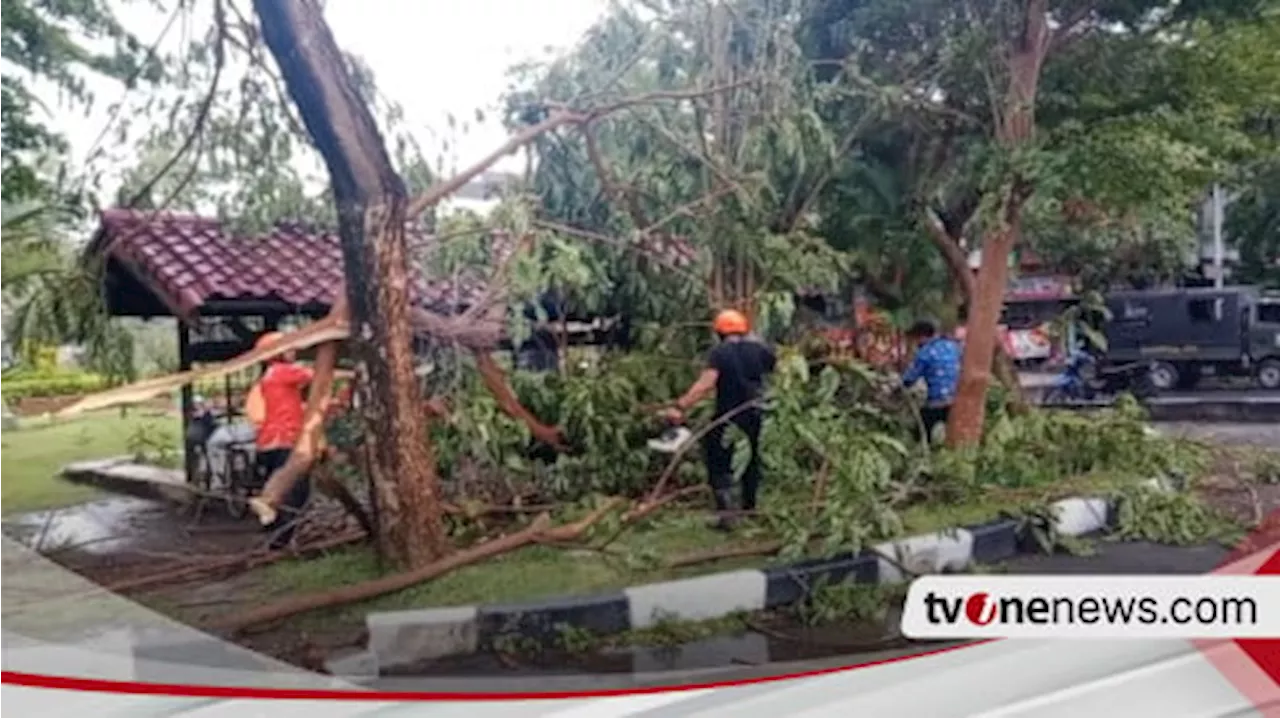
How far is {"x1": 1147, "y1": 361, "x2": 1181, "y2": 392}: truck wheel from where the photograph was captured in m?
Answer: 1.25

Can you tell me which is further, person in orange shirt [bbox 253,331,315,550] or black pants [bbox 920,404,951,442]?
black pants [bbox 920,404,951,442]

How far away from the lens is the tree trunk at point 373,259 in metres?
0.88

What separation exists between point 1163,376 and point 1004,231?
0.96 ft

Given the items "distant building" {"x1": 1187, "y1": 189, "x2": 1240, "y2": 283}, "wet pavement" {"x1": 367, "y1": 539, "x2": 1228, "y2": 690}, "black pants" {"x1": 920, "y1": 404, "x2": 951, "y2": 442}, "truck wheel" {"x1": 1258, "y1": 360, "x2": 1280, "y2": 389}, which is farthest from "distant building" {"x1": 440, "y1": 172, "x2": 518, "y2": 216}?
"truck wheel" {"x1": 1258, "y1": 360, "x2": 1280, "y2": 389}

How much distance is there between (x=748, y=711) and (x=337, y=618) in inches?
17.2

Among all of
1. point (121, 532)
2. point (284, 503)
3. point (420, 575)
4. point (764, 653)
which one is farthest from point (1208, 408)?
point (121, 532)

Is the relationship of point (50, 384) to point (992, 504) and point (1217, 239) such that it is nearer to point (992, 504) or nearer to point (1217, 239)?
point (992, 504)

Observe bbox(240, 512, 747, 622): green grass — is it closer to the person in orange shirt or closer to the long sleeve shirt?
the person in orange shirt

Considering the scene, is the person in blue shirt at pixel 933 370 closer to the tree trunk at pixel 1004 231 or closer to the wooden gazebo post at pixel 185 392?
the tree trunk at pixel 1004 231

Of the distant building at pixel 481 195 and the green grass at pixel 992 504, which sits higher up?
the distant building at pixel 481 195

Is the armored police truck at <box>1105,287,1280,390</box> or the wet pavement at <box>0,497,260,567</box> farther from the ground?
the armored police truck at <box>1105,287,1280,390</box>

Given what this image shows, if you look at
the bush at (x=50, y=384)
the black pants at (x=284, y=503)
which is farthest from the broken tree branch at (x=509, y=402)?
the bush at (x=50, y=384)

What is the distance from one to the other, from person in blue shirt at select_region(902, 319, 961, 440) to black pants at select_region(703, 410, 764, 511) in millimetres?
175

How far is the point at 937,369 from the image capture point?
→ 1155 millimetres
